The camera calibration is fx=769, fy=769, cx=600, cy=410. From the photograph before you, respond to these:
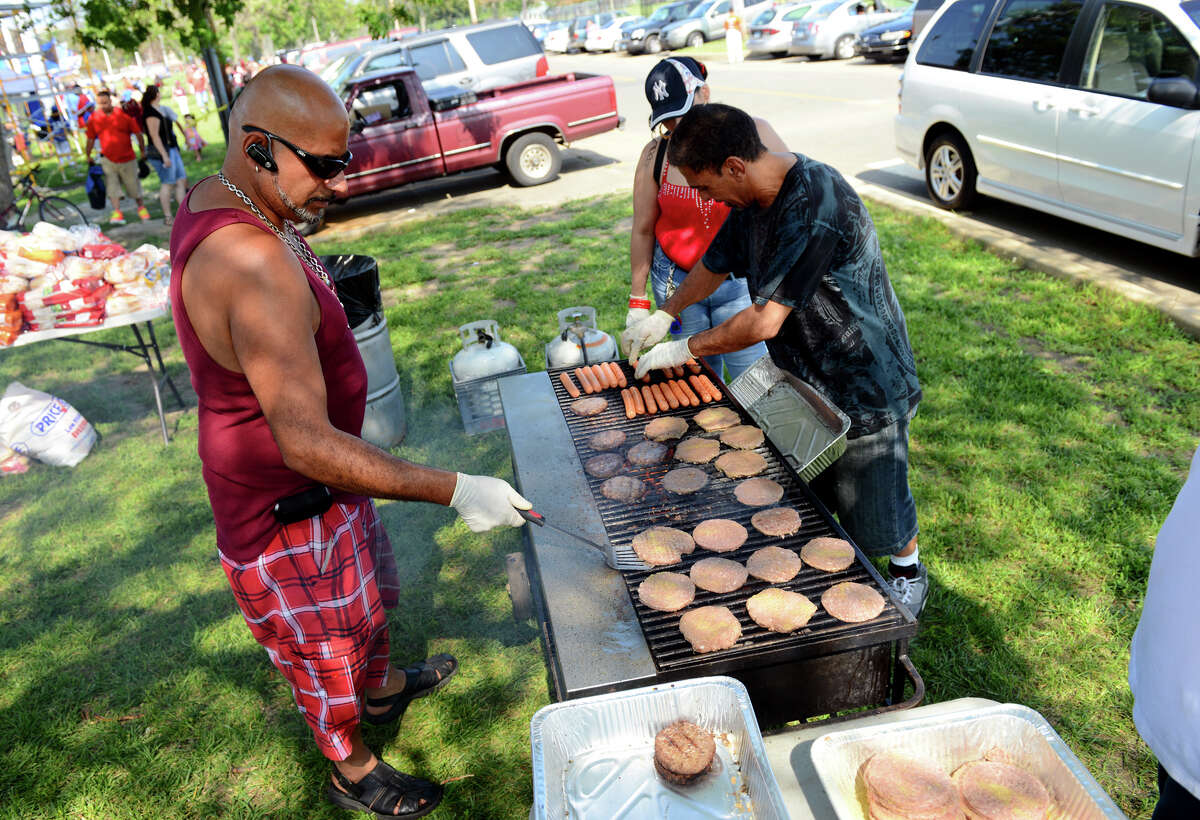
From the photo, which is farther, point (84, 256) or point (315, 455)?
point (84, 256)

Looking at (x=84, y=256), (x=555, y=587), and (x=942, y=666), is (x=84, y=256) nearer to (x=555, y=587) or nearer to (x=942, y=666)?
(x=555, y=587)

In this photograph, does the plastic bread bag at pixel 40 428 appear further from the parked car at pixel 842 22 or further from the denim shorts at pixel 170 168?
the parked car at pixel 842 22

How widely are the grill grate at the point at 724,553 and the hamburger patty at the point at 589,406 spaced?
0.07ft

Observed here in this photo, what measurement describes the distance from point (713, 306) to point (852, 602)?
2.37m

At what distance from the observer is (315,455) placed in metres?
2.06

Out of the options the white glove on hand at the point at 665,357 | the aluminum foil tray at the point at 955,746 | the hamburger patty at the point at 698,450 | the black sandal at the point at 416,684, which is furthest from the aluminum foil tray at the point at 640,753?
the black sandal at the point at 416,684

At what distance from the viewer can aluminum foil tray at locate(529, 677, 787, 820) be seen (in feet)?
5.79

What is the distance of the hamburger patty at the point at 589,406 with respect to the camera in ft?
11.4

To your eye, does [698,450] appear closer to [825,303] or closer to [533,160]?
[825,303]

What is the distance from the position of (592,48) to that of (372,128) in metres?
27.4

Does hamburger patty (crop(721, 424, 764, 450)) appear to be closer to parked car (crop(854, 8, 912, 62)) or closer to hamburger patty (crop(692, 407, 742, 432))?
hamburger patty (crop(692, 407, 742, 432))

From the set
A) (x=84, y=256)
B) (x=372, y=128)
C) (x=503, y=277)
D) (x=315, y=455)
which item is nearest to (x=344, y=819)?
(x=315, y=455)

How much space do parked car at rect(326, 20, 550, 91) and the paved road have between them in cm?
160

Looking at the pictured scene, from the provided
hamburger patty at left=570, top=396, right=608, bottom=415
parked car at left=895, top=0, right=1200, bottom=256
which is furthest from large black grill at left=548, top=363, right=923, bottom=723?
parked car at left=895, top=0, right=1200, bottom=256
